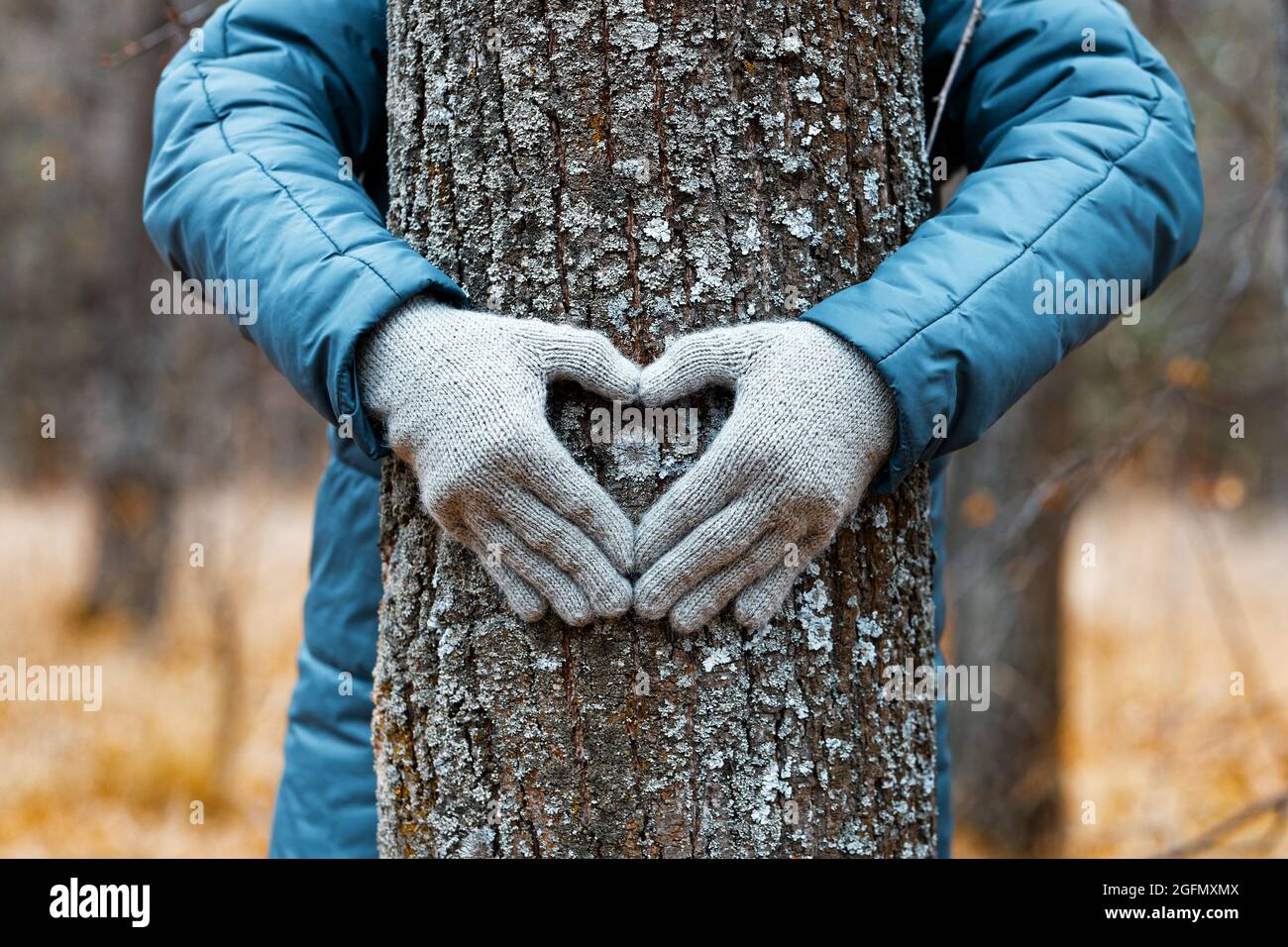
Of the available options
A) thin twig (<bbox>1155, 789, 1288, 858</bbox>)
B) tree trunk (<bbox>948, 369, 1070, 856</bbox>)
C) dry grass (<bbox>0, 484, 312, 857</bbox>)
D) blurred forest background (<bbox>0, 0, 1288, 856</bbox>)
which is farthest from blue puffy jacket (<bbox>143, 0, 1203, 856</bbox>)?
dry grass (<bbox>0, 484, 312, 857</bbox>)

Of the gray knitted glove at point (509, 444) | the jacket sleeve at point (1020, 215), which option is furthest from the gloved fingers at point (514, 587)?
the jacket sleeve at point (1020, 215)

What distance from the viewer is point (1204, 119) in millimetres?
6840

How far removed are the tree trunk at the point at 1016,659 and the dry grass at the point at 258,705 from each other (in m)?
0.21

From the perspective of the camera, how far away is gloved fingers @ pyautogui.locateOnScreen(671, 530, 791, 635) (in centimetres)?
135

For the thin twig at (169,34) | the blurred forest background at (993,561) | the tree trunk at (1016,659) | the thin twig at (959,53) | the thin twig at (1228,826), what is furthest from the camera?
the tree trunk at (1016,659)

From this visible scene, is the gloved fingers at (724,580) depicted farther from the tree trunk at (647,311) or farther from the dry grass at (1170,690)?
the dry grass at (1170,690)

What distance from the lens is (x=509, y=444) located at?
1286mm

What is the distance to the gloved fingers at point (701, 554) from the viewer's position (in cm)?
132

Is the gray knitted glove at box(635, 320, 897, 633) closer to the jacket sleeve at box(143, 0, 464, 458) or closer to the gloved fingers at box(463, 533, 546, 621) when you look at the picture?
the gloved fingers at box(463, 533, 546, 621)

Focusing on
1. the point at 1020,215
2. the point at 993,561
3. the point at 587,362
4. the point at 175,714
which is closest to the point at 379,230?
the point at 587,362
